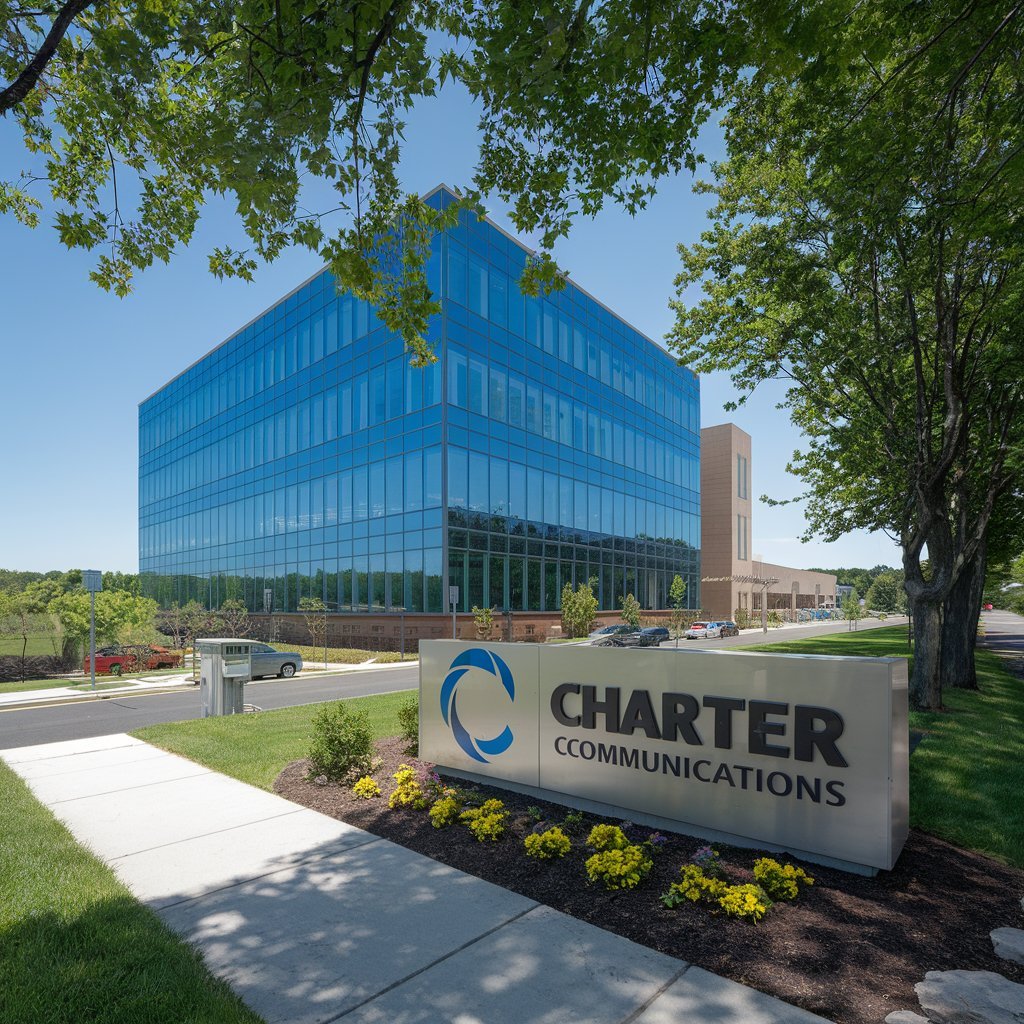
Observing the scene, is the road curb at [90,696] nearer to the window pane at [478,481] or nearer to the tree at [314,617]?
the tree at [314,617]

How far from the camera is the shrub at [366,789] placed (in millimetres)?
7078

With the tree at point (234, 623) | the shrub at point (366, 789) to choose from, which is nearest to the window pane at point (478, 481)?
the tree at point (234, 623)

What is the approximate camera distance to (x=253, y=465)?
4591 cm

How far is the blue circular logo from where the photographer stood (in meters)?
7.28

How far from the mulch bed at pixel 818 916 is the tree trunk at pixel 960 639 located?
13486 millimetres

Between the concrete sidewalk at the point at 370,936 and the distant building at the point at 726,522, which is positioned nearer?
the concrete sidewalk at the point at 370,936

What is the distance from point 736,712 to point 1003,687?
1688 cm

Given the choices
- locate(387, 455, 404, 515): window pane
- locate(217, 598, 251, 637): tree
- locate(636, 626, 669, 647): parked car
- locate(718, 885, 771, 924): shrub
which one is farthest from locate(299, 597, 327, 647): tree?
locate(718, 885, 771, 924): shrub

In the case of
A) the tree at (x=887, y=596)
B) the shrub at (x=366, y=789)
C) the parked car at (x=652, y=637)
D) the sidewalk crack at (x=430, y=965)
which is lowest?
the tree at (x=887, y=596)

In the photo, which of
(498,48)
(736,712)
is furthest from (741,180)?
(736,712)

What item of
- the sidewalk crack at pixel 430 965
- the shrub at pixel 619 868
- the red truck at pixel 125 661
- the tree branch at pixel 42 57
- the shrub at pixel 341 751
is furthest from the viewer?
the red truck at pixel 125 661

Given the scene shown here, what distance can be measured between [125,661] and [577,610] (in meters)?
23.5

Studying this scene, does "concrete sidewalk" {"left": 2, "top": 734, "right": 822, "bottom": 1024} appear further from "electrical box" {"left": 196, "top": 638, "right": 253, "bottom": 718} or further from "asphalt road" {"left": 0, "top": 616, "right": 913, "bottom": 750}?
"asphalt road" {"left": 0, "top": 616, "right": 913, "bottom": 750}

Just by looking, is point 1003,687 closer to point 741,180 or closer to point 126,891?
point 741,180
